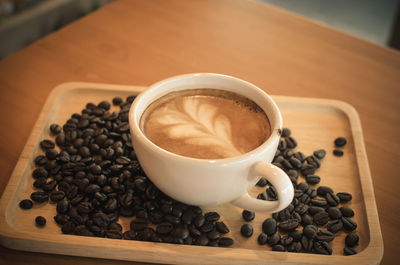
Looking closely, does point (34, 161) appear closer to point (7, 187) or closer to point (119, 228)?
point (7, 187)

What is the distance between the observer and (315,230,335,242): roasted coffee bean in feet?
2.73

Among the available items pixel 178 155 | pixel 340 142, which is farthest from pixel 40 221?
pixel 340 142

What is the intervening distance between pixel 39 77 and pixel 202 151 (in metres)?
0.77

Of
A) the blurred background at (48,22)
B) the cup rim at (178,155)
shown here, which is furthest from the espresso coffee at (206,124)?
the blurred background at (48,22)

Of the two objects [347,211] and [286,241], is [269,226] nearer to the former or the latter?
[286,241]

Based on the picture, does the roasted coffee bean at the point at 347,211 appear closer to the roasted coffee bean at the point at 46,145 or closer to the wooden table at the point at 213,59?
the wooden table at the point at 213,59

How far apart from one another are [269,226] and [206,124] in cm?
26

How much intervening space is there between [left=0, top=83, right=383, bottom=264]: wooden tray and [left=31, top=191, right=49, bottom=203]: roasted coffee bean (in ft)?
0.05

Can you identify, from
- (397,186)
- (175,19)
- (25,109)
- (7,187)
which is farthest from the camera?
(175,19)

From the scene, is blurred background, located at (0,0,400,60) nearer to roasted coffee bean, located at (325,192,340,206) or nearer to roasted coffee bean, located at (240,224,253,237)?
roasted coffee bean, located at (325,192,340,206)

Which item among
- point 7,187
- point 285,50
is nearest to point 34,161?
point 7,187

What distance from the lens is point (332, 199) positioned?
917mm

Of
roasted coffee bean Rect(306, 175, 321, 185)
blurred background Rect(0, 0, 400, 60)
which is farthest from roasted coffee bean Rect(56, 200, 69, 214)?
blurred background Rect(0, 0, 400, 60)

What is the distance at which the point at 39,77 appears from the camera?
4.39 feet
